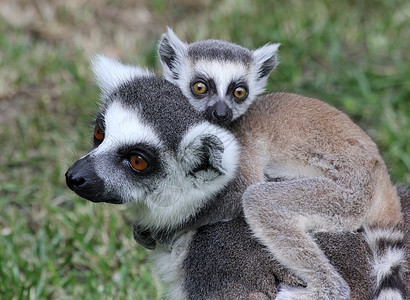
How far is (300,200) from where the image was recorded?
335 centimetres

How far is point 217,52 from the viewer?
425 centimetres

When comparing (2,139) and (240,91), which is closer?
(240,91)

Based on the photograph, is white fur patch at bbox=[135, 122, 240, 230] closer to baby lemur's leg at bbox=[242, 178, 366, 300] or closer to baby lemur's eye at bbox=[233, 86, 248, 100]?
baby lemur's leg at bbox=[242, 178, 366, 300]

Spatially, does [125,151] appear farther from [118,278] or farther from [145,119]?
[118,278]

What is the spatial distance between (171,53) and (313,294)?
2070 millimetres

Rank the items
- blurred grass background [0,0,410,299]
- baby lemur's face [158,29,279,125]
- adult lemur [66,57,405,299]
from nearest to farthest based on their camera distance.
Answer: adult lemur [66,57,405,299]
baby lemur's face [158,29,279,125]
blurred grass background [0,0,410,299]

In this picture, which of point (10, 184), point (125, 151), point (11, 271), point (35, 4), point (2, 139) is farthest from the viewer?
point (35, 4)

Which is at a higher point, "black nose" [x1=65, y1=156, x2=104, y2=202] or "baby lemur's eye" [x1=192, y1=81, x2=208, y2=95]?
"black nose" [x1=65, y1=156, x2=104, y2=202]

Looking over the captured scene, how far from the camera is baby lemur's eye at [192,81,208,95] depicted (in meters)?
4.06

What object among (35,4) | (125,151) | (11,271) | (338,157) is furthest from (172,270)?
(35,4)

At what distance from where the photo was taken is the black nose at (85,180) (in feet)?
10.2

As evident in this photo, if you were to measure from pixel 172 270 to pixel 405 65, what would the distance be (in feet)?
13.4

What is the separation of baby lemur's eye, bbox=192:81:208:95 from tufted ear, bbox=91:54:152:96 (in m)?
0.43

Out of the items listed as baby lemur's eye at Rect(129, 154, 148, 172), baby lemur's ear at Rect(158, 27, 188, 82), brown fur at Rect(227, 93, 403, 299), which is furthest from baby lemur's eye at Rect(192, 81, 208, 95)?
baby lemur's eye at Rect(129, 154, 148, 172)
